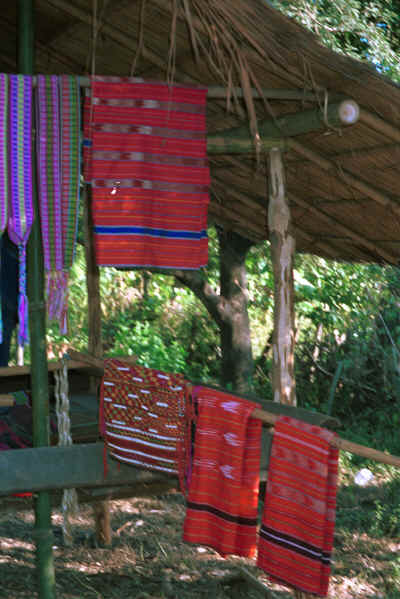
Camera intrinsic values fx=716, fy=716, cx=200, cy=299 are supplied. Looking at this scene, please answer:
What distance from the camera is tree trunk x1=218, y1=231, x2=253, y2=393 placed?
902 cm

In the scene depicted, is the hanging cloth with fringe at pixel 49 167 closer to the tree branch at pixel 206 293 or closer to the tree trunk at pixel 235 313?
the tree branch at pixel 206 293

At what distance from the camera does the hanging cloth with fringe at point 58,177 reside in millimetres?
4098

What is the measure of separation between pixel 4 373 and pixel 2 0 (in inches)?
104

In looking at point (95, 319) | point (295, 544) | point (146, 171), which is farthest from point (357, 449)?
point (95, 319)

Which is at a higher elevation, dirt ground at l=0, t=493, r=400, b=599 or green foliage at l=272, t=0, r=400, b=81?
green foliage at l=272, t=0, r=400, b=81

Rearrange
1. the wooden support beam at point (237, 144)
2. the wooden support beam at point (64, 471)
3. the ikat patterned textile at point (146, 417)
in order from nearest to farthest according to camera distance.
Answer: the ikat patterned textile at point (146, 417) → the wooden support beam at point (64, 471) → the wooden support beam at point (237, 144)

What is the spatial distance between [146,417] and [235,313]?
17.8 ft

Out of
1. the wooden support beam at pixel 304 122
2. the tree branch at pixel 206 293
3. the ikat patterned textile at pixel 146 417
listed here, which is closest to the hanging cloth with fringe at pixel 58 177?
the ikat patterned textile at pixel 146 417

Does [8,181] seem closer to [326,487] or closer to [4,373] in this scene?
[4,373]

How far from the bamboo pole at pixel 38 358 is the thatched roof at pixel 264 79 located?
12.6 inches

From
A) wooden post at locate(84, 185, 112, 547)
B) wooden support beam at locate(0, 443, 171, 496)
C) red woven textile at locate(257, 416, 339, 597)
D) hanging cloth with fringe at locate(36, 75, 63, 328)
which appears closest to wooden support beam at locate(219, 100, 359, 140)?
hanging cloth with fringe at locate(36, 75, 63, 328)

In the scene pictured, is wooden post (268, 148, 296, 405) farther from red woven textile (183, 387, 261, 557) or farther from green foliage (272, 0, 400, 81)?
green foliage (272, 0, 400, 81)

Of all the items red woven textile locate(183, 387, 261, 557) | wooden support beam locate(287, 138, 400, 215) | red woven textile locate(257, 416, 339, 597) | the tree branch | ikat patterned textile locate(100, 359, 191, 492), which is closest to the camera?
red woven textile locate(257, 416, 339, 597)

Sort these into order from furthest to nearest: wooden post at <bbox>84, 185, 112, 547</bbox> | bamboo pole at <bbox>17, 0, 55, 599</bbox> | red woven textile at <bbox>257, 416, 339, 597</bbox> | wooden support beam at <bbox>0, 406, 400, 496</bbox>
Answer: wooden post at <bbox>84, 185, 112, 547</bbox> < bamboo pole at <bbox>17, 0, 55, 599</bbox> < wooden support beam at <bbox>0, 406, 400, 496</bbox> < red woven textile at <bbox>257, 416, 339, 597</bbox>
